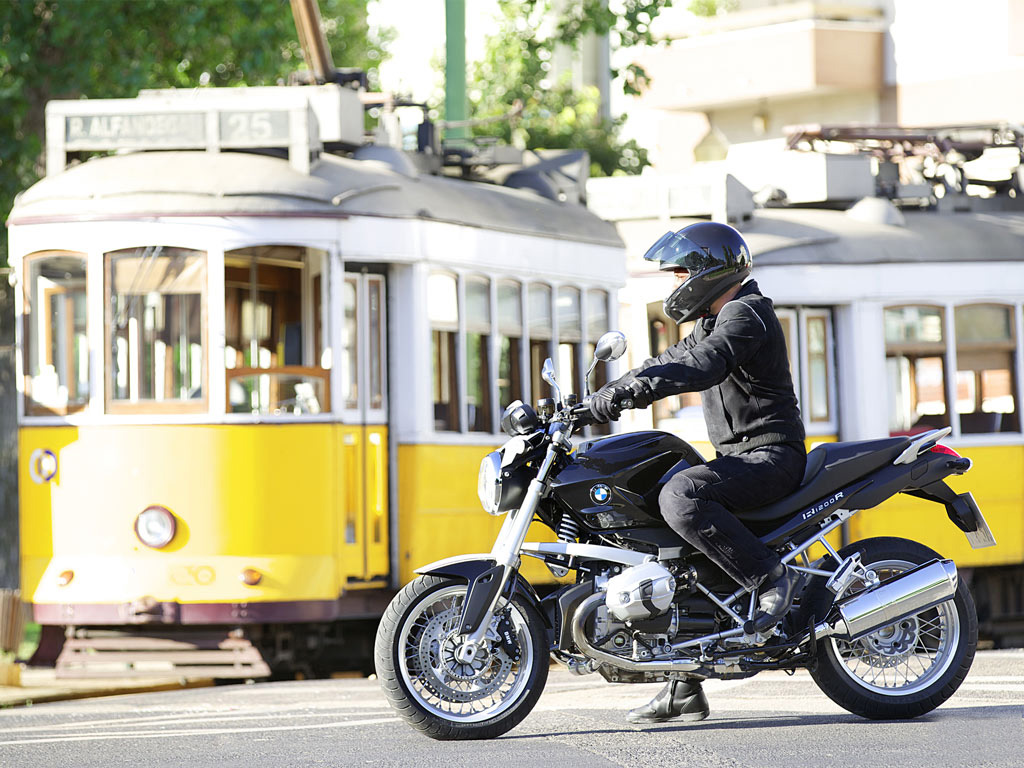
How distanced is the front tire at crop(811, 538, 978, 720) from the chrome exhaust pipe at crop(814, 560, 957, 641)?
0.19 feet

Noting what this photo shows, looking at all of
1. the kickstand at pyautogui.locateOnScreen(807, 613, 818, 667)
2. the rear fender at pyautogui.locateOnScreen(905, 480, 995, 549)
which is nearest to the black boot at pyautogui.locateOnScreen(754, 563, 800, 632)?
the kickstand at pyautogui.locateOnScreen(807, 613, 818, 667)

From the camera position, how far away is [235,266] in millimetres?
10805

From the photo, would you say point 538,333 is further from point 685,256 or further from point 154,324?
point 685,256

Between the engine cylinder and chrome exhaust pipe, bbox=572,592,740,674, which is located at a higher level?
the engine cylinder

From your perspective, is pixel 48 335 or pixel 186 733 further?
pixel 48 335

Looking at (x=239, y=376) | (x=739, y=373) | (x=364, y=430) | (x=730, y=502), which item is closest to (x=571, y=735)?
(x=730, y=502)

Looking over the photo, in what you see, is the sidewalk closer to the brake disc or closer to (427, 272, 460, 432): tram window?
(427, 272, 460, 432): tram window

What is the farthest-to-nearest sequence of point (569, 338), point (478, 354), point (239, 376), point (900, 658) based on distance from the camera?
point (569, 338), point (478, 354), point (239, 376), point (900, 658)

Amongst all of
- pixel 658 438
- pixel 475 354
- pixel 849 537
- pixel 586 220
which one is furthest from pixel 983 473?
pixel 658 438

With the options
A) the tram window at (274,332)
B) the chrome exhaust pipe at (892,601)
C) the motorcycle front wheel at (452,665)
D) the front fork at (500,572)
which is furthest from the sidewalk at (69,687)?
the chrome exhaust pipe at (892,601)

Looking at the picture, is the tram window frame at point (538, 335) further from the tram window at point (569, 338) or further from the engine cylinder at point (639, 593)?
the engine cylinder at point (639, 593)

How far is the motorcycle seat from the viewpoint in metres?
6.70

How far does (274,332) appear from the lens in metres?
11.1

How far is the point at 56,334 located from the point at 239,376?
1.20 meters
